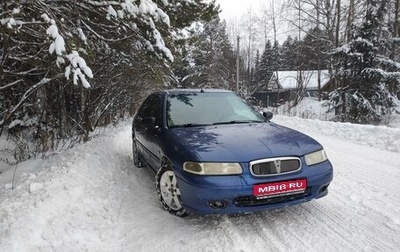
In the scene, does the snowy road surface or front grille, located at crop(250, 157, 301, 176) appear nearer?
the snowy road surface

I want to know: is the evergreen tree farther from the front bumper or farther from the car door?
the front bumper

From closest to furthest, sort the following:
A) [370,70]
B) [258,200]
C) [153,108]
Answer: [258,200], [153,108], [370,70]

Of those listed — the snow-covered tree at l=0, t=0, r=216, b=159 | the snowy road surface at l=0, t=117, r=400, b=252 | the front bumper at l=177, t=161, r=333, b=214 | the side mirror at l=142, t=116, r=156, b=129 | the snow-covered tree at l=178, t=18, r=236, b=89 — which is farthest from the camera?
the snow-covered tree at l=178, t=18, r=236, b=89

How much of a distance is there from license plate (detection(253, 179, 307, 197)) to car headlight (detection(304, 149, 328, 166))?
0.26m

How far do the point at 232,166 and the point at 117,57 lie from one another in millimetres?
7433

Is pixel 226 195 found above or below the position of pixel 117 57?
below

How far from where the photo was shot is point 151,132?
511 centimetres

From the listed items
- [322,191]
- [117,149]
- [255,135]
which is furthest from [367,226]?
[117,149]

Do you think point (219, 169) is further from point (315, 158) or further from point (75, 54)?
point (75, 54)

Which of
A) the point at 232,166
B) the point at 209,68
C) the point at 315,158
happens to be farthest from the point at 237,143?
the point at 209,68

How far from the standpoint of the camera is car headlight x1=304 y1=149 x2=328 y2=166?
12.5 feet

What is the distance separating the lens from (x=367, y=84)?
15781 millimetres

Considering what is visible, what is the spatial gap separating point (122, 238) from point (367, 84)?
15.5 m

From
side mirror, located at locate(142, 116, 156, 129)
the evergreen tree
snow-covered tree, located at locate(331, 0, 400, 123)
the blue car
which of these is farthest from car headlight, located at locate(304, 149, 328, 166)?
the evergreen tree
